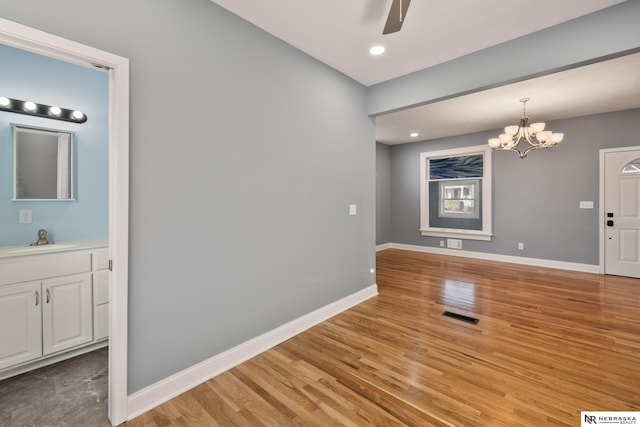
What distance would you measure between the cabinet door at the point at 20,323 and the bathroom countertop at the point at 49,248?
0.23 meters

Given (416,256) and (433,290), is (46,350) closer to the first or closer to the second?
(433,290)

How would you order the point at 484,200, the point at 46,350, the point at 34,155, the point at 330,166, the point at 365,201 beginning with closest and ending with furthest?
the point at 46,350 → the point at 34,155 → the point at 330,166 → the point at 365,201 → the point at 484,200

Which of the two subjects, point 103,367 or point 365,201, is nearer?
point 103,367

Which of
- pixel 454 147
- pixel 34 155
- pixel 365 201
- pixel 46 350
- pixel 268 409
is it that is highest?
pixel 454 147

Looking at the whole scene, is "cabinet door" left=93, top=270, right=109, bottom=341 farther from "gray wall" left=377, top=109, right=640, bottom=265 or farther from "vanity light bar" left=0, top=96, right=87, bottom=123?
"gray wall" left=377, top=109, right=640, bottom=265

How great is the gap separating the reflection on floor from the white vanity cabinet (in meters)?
0.14

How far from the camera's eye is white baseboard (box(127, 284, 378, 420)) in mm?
1725

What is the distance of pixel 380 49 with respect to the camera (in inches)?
107

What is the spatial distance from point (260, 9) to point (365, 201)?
235 cm

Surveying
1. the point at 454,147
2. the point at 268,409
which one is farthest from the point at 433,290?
the point at 454,147

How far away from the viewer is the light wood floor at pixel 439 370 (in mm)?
1686

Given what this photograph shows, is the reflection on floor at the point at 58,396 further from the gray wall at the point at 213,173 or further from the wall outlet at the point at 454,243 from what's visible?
the wall outlet at the point at 454,243

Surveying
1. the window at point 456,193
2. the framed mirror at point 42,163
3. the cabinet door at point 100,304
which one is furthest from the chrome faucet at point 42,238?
the window at point 456,193

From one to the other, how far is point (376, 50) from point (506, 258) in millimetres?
5237
